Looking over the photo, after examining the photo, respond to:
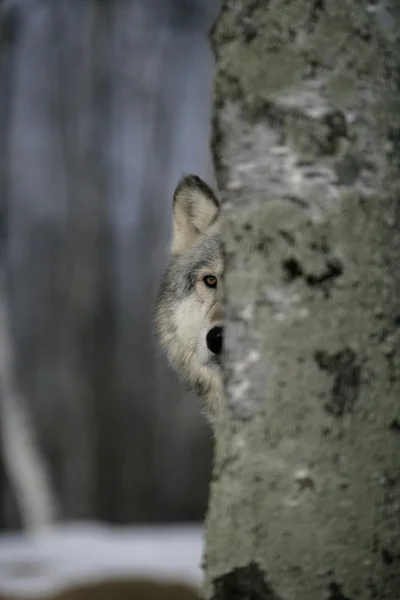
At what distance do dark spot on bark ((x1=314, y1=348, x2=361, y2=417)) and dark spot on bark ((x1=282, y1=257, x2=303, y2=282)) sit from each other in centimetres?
13

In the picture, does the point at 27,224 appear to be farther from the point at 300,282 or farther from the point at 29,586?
the point at 300,282

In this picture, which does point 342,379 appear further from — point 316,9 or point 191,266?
point 191,266

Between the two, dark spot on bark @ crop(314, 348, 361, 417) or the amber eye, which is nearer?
dark spot on bark @ crop(314, 348, 361, 417)

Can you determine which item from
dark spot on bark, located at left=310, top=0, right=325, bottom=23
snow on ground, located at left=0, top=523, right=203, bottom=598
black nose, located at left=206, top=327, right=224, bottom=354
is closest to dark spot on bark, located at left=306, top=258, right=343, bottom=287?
dark spot on bark, located at left=310, top=0, right=325, bottom=23

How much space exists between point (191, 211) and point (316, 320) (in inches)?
78.9

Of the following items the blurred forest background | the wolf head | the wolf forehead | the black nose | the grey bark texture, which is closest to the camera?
the grey bark texture

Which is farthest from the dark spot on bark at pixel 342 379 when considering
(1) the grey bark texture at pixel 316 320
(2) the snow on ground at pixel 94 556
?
(2) the snow on ground at pixel 94 556

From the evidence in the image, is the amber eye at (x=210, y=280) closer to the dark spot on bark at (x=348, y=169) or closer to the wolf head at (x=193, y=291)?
the wolf head at (x=193, y=291)

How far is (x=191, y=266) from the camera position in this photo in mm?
2820

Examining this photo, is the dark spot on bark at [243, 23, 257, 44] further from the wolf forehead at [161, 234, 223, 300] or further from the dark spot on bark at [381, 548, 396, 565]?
the wolf forehead at [161, 234, 223, 300]

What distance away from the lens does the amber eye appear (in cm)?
266

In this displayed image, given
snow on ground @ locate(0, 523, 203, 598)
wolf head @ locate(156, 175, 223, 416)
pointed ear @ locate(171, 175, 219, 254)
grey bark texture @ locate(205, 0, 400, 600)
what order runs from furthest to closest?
snow on ground @ locate(0, 523, 203, 598) < pointed ear @ locate(171, 175, 219, 254) < wolf head @ locate(156, 175, 223, 416) < grey bark texture @ locate(205, 0, 400, 600)

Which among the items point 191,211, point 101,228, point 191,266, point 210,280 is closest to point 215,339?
point 210,280

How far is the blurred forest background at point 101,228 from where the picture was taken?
584cm
